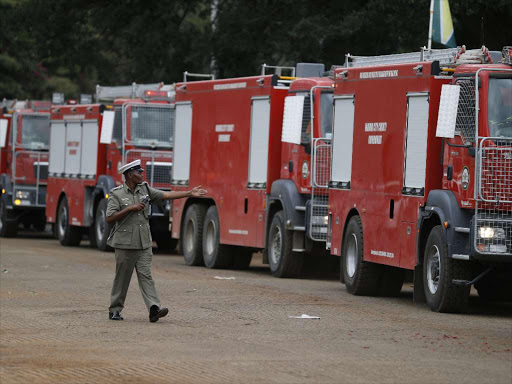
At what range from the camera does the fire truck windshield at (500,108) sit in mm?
15898

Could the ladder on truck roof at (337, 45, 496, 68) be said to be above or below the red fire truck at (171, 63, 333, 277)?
above

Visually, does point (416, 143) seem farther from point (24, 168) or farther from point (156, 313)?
point (24, 168)

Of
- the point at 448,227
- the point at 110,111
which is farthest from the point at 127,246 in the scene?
the point at 110,111

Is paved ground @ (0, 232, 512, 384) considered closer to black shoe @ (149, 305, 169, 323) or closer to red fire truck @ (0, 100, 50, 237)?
black shoe @ (149, 305, 169, 323)

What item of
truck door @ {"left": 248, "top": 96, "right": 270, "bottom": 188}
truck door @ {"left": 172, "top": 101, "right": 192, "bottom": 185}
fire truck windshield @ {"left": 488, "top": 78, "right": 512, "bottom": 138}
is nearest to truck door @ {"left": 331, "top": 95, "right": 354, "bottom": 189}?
truck door @ {"left": 248, "top": 96, "right": 270, "bottom": 188}

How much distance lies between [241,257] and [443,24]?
617 centimetres

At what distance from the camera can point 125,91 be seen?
31969mm

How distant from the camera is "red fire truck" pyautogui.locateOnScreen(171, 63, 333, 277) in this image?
71.8 ft

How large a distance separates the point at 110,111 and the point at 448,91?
15.3m

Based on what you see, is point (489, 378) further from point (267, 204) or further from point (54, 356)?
point (267, 204)

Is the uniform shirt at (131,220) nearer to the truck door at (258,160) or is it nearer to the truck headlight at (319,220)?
the truck headlight at (319,220)

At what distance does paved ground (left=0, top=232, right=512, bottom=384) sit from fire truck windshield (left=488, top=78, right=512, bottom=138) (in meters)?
2.22

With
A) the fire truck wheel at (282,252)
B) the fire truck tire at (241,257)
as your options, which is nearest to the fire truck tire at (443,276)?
the fire truck wheel at (282,252)

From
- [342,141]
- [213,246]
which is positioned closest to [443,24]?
[213,246]
